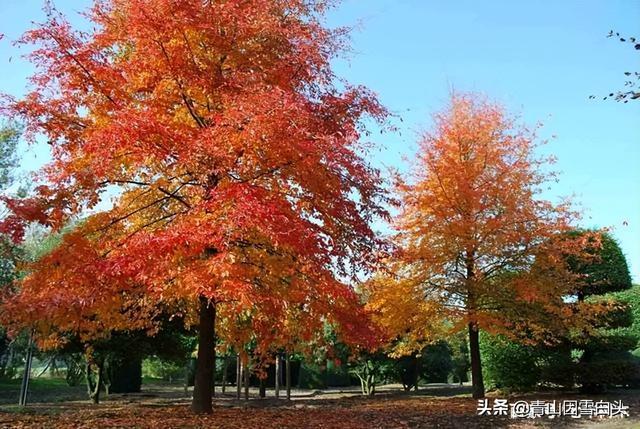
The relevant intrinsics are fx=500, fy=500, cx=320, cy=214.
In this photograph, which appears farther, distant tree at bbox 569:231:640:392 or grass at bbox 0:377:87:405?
grass at bbox 0:377:87:405

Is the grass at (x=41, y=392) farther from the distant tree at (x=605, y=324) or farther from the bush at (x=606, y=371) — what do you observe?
the distant tree at (x=605, y=324)

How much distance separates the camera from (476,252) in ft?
50.8

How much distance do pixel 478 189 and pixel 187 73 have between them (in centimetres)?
943

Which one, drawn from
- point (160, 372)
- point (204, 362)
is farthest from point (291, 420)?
point (160, 372)

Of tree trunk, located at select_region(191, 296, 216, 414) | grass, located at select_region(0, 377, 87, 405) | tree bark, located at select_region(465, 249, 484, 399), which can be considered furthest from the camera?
grass, located at select_region(0, 377, 87, 405)

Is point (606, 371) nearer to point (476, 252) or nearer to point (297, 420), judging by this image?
point (476, 252)

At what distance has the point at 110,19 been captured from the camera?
10.6 meters

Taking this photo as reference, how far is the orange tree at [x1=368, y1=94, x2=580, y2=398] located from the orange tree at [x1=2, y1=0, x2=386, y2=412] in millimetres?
4839

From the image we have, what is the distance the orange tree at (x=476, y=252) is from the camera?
14781mm

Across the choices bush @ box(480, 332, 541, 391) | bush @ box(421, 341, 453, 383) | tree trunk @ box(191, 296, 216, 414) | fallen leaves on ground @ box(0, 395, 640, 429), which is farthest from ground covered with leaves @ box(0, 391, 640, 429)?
bush @ box(421, 341, 453, 383)

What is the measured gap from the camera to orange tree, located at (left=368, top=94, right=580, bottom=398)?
48.5 feet

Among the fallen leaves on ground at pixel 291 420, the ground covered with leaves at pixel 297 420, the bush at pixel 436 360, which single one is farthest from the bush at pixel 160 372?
the fallen leaves on ground at pixel 291 420

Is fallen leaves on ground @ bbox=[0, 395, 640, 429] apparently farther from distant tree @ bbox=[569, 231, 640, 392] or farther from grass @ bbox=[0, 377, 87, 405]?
grass @ bbox=[0, 377, 87, 405]

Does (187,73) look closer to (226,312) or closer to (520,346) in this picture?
(226,312)
